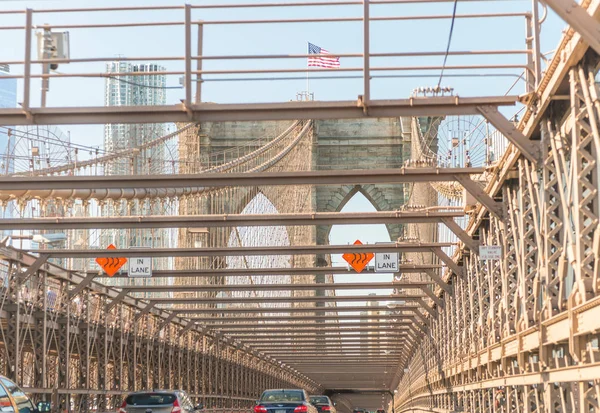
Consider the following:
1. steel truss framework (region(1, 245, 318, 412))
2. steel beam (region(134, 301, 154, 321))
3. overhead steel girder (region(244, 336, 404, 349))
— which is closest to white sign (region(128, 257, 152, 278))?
steel truss framework (region(1, 245, 318, 412))

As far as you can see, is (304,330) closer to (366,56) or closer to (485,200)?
(485,200)

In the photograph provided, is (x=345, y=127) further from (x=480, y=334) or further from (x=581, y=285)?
(x=581, y=285)

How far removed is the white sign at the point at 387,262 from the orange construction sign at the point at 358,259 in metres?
0.43

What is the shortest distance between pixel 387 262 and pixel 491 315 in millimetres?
8191

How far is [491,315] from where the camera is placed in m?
23.6

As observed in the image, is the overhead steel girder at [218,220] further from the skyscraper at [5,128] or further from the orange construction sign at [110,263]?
the orange construction sign at [110,263]

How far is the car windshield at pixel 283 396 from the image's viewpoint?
29.1m

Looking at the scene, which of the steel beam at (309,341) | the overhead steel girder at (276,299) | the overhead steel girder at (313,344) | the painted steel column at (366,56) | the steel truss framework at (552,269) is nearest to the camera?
the steel truss framework at (552,269)

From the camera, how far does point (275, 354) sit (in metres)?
75.1

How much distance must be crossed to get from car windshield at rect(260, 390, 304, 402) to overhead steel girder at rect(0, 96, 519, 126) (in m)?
13.4

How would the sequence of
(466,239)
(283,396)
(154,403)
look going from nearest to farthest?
(154,403), (466,239), (283,396)

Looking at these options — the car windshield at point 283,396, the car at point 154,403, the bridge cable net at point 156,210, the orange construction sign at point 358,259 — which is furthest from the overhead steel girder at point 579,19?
the orange construction sign at point 358,259

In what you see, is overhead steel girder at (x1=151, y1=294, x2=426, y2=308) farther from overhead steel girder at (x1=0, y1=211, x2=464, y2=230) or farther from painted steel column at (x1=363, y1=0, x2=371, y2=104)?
painted steel column at (x1=363, y1=0, x2=371, y2=104)

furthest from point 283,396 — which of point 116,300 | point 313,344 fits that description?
point 313,344
